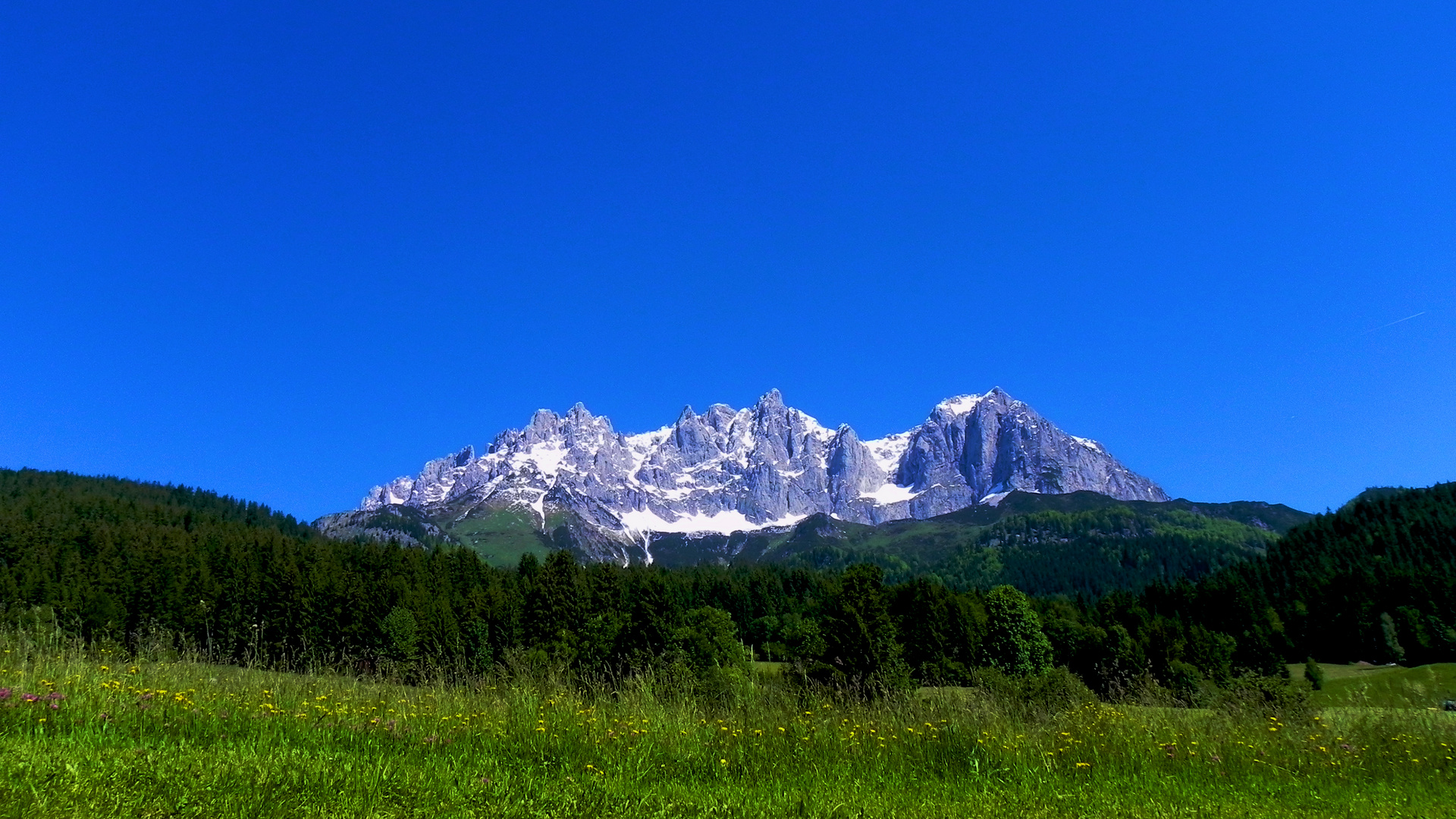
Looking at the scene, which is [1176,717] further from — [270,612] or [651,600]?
[270,612]

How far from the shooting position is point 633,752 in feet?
27.6

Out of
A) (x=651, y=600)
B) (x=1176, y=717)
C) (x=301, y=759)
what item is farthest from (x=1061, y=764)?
(x=651, y=600)

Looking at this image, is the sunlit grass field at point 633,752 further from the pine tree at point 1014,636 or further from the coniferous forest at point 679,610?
the pine tree at point 1014,636

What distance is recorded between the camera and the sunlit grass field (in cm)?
593

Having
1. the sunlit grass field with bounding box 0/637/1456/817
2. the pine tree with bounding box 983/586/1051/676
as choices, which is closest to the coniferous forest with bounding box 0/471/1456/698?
the pine tree with bounding box 983/586/1051/676

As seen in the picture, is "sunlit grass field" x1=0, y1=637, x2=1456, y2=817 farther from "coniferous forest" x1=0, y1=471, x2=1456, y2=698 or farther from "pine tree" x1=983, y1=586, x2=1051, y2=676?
"pine tree" x1=983, y1=586, x2=1051, y2=676

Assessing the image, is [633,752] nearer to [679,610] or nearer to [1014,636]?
[1014,636]

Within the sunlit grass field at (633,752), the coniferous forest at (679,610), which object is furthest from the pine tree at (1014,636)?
the sunlit grass field at (633,752)

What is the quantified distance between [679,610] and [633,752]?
87.2 metres

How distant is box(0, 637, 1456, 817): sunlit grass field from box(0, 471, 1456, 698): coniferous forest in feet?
96.0

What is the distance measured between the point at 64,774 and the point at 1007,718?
1072 cm

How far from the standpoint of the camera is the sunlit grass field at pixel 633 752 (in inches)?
234

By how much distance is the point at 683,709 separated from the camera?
35.3 ft

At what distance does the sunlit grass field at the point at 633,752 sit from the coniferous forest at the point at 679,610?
96.0 feet
